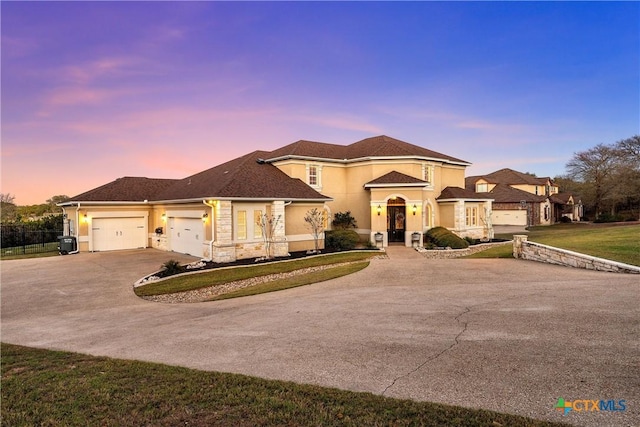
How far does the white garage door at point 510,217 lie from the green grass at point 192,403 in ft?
141

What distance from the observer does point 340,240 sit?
2105 centimetres

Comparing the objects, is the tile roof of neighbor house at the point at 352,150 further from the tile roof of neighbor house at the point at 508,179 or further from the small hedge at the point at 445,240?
the tile roof of neighbor house at the point at 508,179

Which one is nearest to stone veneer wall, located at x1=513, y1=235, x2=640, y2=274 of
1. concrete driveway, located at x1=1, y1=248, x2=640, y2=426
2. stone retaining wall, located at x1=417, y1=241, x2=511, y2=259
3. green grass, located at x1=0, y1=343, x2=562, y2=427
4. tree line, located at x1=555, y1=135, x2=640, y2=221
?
concrete driveway, located at x1=1, y1=248, x2=640, y2=426

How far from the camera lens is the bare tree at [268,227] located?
1902cm

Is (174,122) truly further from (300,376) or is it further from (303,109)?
(300,376)

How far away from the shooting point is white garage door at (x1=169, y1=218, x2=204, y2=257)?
19.5 m

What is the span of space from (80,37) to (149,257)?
11.5m

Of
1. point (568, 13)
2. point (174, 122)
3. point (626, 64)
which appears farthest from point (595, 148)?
point (174, 122)

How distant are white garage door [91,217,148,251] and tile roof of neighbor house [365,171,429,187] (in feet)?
53.8

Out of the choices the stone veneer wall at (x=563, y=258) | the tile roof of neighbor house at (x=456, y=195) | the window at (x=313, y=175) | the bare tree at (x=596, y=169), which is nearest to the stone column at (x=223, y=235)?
the window at (x=313, y=175)

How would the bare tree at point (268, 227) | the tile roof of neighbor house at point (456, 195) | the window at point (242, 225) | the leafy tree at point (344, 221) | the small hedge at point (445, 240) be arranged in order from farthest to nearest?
the tile roof of neighbor house at point (456, 195) < the leafy tree at point (344, 221) < the small hedge at point (445, 240) < the bare tree at point (268, 227) < the window at point (242, 225)

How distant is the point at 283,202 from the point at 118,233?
12465 mm

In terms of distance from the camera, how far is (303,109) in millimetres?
26359

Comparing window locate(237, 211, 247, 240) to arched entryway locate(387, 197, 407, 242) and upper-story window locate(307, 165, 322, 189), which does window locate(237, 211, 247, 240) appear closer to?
upper-story window locate(307, 165, 322, 189)
